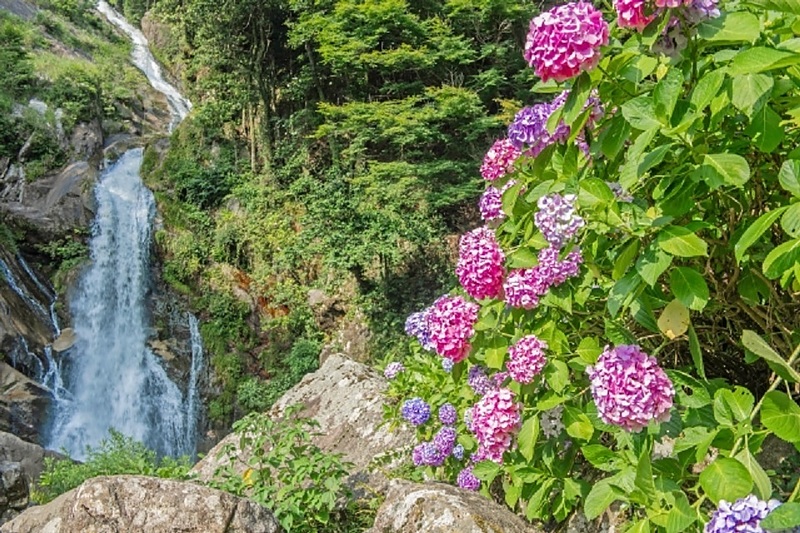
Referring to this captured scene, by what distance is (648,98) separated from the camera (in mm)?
1159

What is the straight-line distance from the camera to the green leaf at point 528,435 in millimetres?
1553

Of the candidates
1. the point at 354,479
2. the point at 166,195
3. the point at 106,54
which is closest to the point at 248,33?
the point at 166,195

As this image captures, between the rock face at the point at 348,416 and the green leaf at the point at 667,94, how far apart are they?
8.47 ft

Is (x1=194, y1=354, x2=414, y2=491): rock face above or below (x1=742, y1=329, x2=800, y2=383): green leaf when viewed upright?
below

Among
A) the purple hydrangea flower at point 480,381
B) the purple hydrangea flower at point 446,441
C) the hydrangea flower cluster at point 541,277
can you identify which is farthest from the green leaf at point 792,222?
the purple hydrangea flower at point 446,441

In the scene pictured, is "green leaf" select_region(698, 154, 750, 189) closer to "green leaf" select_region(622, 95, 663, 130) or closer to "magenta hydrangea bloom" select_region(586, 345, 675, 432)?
"green leaf" select_region(622, 95, 663, 130)

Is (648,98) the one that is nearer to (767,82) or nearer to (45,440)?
(767,82)

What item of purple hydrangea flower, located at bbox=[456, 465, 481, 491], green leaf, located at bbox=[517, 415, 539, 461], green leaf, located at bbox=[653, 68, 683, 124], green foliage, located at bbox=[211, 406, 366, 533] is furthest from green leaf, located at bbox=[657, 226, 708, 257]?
green foliage, located at bbox=[211, 406, 366, 533]

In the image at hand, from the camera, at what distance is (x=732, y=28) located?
1077mm

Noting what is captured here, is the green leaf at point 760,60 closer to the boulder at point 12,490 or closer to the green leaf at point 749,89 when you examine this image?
the green leaf at point 749,89

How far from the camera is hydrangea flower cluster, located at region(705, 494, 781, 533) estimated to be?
87 centimetres

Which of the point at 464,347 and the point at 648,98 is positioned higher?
the point at 648,98

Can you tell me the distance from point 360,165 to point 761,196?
1141 cm

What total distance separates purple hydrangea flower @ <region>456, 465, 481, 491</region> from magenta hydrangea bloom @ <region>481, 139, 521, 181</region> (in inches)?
45.5
